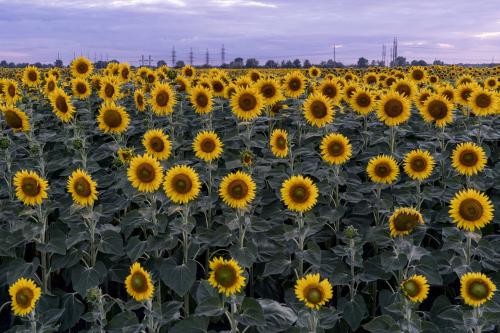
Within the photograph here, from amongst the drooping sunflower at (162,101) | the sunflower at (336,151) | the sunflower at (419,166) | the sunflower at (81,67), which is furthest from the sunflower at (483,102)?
the sunflower at (81,67)

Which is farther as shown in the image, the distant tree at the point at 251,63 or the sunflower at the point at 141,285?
the distant tree at the point at 251,63

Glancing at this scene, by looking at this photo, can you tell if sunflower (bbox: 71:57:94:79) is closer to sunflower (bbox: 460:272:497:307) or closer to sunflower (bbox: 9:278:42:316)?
sunflower (bbox: 9:278:42:316)

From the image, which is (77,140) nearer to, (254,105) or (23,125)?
(23,125)

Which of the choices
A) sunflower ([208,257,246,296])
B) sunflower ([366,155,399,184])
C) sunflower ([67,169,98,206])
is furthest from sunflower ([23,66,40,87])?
sunflower ([208,257,246,296])

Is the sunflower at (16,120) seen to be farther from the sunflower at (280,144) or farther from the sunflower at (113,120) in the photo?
the sunflower at (280,144)

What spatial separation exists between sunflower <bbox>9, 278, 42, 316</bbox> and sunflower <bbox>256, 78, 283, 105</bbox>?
4510 millimetres

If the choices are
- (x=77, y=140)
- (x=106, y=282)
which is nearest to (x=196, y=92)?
(x=77, y=140)

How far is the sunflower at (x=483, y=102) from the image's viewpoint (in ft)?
24.8

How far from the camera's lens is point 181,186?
5102 millimetres

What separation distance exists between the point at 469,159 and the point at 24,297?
16.4 ft

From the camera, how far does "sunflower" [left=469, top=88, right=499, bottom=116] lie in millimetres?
7559

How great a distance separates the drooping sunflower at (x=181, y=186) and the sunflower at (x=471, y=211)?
259 centimetres

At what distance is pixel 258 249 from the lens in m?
5.64

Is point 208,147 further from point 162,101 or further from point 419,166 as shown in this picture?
point 419,166
